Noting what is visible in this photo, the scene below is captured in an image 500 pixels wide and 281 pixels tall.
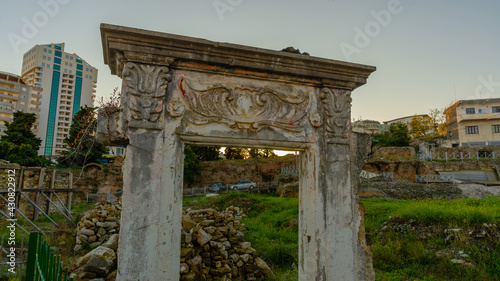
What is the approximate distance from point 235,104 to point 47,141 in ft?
167

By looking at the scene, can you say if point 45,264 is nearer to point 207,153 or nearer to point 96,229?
point 96,229

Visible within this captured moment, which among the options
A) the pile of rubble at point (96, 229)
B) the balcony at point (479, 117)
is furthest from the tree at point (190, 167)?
the balcony at point (479, 117)

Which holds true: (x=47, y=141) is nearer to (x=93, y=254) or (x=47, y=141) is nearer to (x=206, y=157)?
(x=206, y=157)

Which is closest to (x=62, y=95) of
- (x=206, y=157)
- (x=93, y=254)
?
(x=206, y=157)

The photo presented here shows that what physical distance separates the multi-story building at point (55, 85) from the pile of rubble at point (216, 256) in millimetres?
48013

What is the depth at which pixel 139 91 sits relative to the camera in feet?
9.00

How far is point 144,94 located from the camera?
2756mm

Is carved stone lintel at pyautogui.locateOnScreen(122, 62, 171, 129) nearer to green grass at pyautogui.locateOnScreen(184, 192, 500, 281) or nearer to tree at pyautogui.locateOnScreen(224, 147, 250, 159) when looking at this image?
green grass at pyautogui.locateOnScreen(184, 192, 500, 281)

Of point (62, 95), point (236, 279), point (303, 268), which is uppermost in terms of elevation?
point (62, 95)

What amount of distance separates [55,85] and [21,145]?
113 ft

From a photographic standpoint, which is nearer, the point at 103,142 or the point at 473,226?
the point at 103,142

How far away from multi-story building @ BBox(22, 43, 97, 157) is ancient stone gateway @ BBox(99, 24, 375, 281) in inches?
1974

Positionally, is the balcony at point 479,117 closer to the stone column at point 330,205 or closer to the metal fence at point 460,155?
the metal fence at point 460,155

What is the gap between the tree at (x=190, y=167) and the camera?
81.5 ft
